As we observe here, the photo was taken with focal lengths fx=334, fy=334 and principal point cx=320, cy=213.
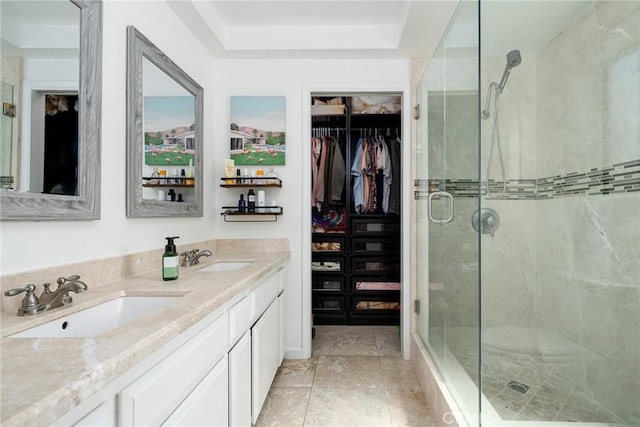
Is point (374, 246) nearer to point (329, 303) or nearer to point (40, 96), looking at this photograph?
point (329, 303)

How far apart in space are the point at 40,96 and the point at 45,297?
652 mm

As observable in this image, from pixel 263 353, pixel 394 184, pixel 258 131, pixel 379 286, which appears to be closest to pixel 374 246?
pixel 379 286

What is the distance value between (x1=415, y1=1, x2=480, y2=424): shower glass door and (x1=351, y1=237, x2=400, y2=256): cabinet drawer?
855mm

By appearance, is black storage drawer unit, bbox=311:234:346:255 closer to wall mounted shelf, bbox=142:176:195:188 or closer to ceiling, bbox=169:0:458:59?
wall mounted shelf, bbox=142:176:195:188

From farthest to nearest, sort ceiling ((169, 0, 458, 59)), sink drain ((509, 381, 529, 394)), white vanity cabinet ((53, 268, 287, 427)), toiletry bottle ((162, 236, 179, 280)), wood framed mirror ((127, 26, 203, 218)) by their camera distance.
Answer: ceiling ((169, 0, 458, 59)), sink drain ((509, 381, 529, 394)), wood framed mirror ((127, 26, 203, 218)), toiletry bottle ((162, 236, 179, 280)), white vanity cabinet ((53, 268, 287, 427))

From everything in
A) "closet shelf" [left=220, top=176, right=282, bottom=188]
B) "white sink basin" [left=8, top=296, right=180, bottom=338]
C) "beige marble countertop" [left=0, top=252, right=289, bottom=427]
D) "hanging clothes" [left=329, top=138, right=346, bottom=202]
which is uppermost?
"hanging clothes" [left=329, top=138, right=346, bottom=202]

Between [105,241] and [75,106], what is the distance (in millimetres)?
543

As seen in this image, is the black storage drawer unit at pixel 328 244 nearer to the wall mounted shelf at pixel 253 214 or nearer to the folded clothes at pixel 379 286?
the folded clothes at pixel 379 286

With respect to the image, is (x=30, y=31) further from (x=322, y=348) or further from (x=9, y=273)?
(x=322, y=348)

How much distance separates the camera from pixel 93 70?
51.6 inches

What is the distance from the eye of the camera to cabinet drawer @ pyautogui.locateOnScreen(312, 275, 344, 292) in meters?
3.47

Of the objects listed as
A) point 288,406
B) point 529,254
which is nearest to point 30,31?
point 288,406

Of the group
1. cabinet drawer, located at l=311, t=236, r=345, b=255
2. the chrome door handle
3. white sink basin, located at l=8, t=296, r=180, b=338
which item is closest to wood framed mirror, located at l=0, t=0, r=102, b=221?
white sink basin, located at l=8, t=296, r=180, b=338

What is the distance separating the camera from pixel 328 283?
11.4 ft
